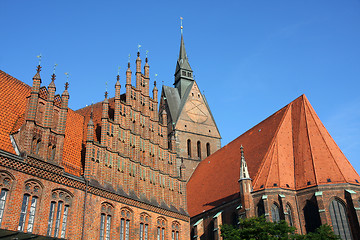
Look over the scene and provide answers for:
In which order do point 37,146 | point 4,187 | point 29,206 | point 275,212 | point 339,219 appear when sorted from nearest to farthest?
1. point 4,187
2. point 29,206
3. point 37,146
4. point 339,219
5. point 275,212

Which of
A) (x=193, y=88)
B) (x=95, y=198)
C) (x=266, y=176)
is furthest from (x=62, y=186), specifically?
(x=193, y=88)

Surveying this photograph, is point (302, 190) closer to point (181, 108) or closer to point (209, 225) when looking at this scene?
point (209, 225)

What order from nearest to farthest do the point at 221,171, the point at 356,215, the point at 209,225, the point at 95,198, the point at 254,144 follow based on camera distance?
1. the point at 95,198
2. the point at 356,215
3. the point at 209,225
4. the point at 254,144
5. the point at 221,171

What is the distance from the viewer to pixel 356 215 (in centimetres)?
2228

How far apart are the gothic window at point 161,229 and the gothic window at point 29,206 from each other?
26.6ft

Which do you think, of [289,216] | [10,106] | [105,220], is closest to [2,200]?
[10,106]

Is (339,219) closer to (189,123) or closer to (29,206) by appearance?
(29,206)

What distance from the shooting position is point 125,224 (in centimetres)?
1966

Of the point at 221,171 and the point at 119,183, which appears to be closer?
the point at 119,183

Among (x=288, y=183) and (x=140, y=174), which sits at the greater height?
(x=288, y=183)

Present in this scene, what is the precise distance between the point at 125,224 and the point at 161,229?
3053 mm

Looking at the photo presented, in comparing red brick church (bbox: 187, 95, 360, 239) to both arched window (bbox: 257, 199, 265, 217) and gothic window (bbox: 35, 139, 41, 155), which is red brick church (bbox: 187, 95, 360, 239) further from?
gothic window (bbox: 35, 139, 41, 155)

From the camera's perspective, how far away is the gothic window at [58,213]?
16023 millimetres

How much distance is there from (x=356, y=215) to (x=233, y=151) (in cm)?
1361
